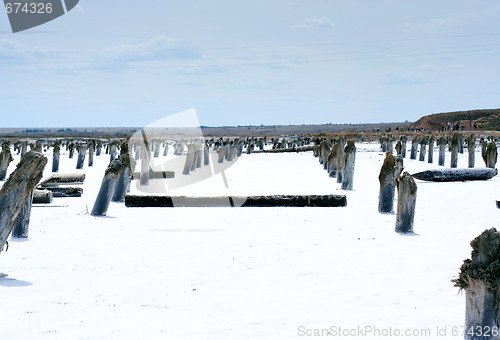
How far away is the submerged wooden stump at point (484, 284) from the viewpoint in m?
4.10

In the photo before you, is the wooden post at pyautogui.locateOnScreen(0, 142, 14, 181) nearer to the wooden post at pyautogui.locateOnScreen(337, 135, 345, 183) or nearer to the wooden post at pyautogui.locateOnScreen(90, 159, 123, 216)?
the wooden post at pyautogui.locateOnScreen(90, 159, 123, 216)

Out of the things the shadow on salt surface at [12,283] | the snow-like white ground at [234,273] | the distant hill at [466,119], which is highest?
the distant hill at [466,119]

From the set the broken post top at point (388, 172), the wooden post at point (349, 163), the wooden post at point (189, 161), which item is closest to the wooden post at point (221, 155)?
the wooden post at point (189, 161)

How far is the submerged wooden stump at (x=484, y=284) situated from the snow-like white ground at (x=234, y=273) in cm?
66

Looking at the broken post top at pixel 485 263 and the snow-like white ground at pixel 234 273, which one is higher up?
the broken post top at pixel 485 263

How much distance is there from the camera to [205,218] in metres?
11.6

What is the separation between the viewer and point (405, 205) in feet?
32.0

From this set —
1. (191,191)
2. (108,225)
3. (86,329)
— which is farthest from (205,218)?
(86,329)

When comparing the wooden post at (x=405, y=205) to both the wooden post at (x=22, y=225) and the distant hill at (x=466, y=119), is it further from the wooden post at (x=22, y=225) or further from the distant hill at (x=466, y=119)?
the distant hill at (x=466, y=119)

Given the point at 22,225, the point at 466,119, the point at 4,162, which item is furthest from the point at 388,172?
the point at 466,119

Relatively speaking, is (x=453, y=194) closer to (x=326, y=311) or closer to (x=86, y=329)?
(x=326, y=311)

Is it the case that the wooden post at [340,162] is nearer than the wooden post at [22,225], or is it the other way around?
the wooden post at [22,225]

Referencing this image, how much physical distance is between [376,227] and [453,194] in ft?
19.7

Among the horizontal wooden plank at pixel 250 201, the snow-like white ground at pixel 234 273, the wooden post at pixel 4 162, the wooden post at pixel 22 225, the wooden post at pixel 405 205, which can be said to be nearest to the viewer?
the snow-like white ground at pixel 234 273
